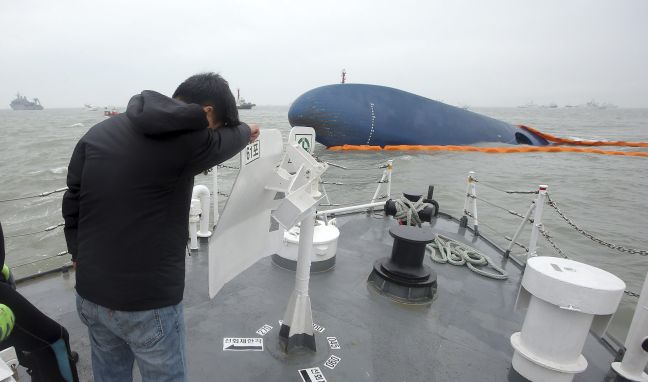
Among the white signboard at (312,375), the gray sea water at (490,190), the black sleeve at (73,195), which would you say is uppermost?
the black sleeve at (73,195)

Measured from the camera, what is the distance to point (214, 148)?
1489mm

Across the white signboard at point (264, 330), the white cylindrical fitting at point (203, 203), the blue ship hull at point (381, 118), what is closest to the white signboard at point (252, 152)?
the white signboard at point (264, 330)

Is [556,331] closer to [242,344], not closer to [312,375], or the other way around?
[312,375]

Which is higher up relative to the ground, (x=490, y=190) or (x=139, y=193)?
(x=139, y=193)

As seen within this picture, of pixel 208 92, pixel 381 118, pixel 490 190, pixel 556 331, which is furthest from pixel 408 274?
pixel 381 118

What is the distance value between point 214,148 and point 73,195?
72 centimetres

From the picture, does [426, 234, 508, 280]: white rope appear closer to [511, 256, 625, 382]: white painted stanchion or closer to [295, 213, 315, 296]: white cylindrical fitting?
[511, 256, 625, 382]: white painted stanchion

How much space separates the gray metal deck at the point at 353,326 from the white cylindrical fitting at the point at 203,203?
410 mm

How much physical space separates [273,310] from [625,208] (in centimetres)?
1448

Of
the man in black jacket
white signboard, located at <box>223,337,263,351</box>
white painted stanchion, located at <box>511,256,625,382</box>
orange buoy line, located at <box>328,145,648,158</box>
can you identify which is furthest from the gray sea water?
white painted stanchion, located at <box>511,256,625,382</box>

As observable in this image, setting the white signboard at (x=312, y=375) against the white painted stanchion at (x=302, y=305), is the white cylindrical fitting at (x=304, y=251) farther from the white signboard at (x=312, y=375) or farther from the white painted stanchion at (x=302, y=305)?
the white signboard at (x=312, y=375)

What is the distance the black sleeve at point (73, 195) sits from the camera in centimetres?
154

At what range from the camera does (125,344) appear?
1.76 meters

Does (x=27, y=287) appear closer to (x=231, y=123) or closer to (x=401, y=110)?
(x=231, y=123)
